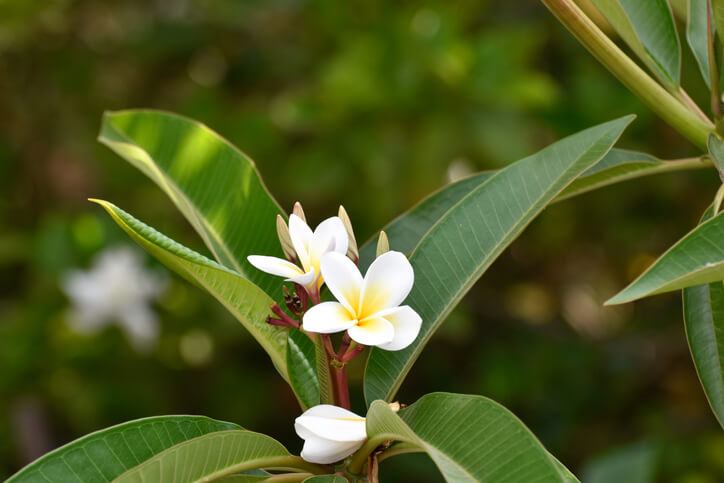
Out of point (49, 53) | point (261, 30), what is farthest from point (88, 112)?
point (261, 30)

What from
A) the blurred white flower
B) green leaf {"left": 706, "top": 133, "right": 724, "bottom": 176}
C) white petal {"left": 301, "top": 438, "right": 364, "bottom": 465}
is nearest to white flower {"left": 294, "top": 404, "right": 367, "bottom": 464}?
white petal {"left": 301, "top": 438, "right": 364, "bottom": 465}

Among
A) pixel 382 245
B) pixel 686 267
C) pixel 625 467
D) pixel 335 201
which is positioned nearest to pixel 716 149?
pixel 686 267

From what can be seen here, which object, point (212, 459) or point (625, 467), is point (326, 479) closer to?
point (212, 459)

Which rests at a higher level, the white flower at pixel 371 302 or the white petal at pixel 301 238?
the white petal at pixel 301 238

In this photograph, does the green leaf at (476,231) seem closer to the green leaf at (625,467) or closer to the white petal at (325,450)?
the white petal at (325,450)

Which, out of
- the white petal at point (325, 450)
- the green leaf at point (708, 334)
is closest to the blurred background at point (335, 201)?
the green leaf at point (708, 334)
